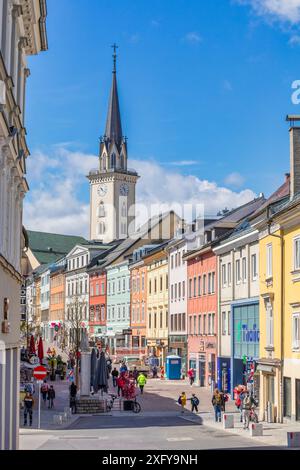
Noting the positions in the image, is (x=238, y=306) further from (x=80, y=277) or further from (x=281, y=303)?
(x=80, y=277)

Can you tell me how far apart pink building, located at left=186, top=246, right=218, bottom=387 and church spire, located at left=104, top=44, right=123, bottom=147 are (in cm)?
11256

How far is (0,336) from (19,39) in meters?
7.62

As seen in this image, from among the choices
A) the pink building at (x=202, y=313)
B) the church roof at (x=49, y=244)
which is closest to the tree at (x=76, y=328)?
the pink building at (x=202, y=313)

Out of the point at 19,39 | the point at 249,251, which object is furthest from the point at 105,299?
the point at 19,39

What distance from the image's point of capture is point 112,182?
177875 millimetres

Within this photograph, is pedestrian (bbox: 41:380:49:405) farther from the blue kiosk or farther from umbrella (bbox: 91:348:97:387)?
the blue kiosk

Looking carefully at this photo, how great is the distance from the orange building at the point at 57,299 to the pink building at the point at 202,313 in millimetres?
53757

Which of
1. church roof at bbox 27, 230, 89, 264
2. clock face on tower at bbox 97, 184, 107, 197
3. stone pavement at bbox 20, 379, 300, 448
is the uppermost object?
clock face on tower at bbox 97, 184, 107, 197

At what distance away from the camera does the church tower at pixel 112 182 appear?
176 m

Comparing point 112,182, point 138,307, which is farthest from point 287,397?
point 112,182

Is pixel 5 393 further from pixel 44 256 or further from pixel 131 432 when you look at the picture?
pixel 44 256

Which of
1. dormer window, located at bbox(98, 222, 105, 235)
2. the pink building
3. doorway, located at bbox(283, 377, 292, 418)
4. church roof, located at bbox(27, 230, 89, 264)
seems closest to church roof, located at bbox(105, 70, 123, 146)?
dormer window, located at bbox(98, 222, 105, 235)

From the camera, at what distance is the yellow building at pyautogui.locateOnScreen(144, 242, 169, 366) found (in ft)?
253

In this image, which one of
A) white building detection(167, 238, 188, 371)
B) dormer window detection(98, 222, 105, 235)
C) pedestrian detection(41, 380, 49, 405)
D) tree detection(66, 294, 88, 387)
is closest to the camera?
pedestrian detection(41, 380, 49, 405)
